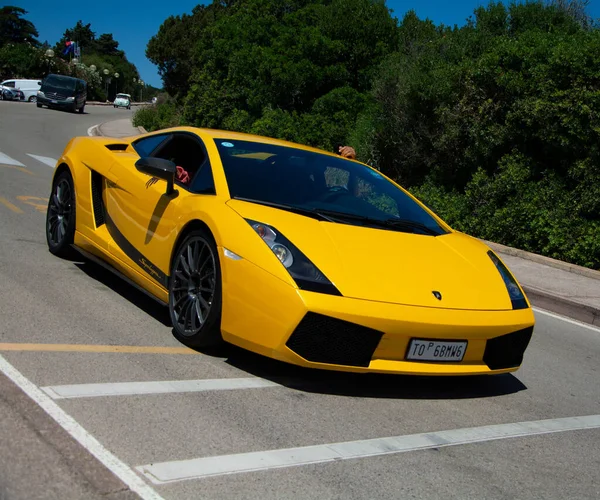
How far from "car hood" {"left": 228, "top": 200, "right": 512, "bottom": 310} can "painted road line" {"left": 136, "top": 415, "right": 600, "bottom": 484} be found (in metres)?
0.76

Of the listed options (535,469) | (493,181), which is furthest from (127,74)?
(535,469)

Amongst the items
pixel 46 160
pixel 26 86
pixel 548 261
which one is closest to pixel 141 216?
pixel 548 261

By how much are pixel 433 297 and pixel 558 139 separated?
8847 mm

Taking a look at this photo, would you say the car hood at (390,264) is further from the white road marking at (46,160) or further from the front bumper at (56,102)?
the front bumper at (56,102)

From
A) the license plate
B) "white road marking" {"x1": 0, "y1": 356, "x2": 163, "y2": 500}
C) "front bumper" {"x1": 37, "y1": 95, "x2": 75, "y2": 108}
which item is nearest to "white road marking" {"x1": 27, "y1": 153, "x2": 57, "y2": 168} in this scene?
"white road marking" {"x1": 0, "y1": 356, "x2": 163, "y2": 500}

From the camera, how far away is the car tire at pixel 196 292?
5113 mm

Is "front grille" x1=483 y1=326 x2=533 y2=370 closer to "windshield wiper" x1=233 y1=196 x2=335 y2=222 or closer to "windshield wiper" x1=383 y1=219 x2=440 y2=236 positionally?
"windshield wiper" x1=383 y1=219 x2=440 y2=236

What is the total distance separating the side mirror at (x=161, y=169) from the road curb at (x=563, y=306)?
5.29m

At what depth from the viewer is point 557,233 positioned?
41.6 feet

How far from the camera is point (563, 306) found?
9430mm

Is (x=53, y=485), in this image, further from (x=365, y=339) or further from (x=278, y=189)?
(x=278, y=189)

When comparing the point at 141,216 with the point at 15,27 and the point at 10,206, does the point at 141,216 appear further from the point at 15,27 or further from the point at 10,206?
the point at 15,27

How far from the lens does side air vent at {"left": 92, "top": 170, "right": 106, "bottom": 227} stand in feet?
22.8

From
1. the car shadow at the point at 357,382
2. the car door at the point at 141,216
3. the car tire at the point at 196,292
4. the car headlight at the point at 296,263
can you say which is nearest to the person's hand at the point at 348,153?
the car door at the point at 141,216
